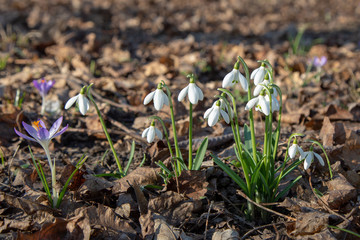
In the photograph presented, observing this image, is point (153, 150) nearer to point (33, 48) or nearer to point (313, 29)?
point (33, 48)

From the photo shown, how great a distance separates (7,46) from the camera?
14.1 feet

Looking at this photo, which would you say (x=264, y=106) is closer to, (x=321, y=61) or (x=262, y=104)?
(x=262, y=104)

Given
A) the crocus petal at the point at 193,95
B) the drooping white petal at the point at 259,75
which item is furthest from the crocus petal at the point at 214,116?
the drooping white petal at the point at 259,75


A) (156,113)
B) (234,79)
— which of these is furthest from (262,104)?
(156,113)

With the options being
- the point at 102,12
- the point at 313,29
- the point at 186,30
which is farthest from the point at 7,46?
the point at 313,29

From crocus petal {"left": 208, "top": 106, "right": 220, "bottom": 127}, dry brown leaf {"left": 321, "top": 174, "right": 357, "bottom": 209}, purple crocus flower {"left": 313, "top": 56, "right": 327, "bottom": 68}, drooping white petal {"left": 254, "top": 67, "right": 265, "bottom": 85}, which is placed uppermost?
drooping white petal {"left": 254, "top": 67, "right": 265, "bottom": 85}

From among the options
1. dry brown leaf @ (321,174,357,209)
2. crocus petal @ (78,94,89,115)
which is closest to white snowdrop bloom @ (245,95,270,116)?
dry brown leaf @ (321,174,357,209)

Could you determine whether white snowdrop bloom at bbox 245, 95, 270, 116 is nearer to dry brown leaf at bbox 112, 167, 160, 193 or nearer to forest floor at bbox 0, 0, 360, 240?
forest floor at bbox 0, 0, 360, 240

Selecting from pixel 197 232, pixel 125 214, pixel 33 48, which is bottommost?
pixel 197 232

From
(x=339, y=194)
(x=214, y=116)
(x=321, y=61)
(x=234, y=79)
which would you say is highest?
(x=234, y=79)

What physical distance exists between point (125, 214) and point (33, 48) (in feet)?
11.3

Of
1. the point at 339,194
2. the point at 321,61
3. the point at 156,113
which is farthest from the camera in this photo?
the point at 321,61

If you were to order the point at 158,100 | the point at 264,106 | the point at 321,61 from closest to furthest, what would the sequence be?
the point at 264,106 < the point at 158,100 < the point at 321,61

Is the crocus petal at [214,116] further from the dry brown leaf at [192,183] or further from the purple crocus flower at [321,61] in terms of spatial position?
the purple crocus flower at [321,61]
